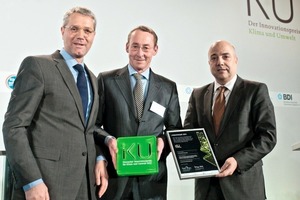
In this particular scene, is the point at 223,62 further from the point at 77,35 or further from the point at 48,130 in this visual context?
the point at 48,130

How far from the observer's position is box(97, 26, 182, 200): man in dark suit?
201cm

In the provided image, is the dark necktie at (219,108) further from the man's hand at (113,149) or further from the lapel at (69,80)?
the lapel at (69,80)

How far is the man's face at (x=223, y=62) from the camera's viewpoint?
7.81 ft

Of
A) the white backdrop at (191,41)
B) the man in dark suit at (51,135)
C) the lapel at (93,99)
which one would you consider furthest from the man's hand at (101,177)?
the white backdrop at (191,41)

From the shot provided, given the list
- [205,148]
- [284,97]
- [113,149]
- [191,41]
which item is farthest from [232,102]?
[284,97]

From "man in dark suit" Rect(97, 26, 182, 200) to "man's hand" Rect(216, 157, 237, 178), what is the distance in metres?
0.36

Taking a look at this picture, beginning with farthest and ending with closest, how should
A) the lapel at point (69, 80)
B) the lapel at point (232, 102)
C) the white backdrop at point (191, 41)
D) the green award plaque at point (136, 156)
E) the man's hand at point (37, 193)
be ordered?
1. the white backdrop at point (191, 41)
2. the lapel at point (232, 102)
3. the green award plaque at point (136, 156)
4. the lapel at point (69, 80)
5. the man's hand at point (37, 193)

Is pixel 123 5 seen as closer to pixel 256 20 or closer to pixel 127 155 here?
pixel 256 20

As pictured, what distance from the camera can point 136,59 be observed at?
222 cm

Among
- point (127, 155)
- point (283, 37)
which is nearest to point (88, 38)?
point (127, 155)

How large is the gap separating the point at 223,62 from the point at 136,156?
970mm

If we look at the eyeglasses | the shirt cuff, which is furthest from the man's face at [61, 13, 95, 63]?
the shirt cuff

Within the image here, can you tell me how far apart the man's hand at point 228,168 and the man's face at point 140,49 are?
82 cm

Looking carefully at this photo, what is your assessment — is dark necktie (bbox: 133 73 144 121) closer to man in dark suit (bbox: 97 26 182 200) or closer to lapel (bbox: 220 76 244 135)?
man in dark suit (bbox: 97 26 182 200)
